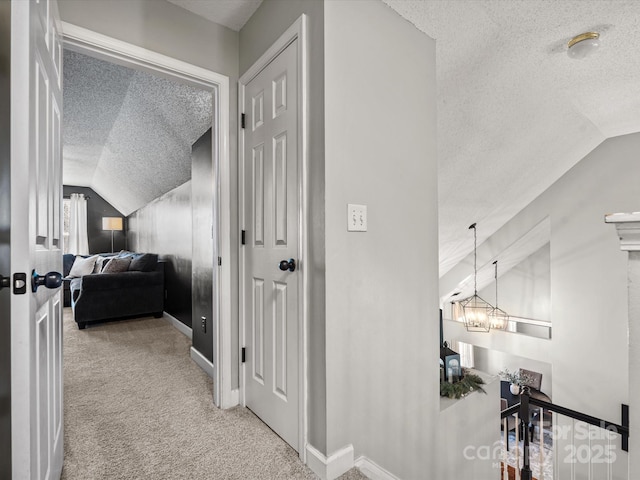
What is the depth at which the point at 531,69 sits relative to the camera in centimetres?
247

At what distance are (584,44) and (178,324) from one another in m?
4.36

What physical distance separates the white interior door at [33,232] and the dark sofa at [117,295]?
10.6 ft

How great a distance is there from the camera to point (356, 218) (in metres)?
1.58

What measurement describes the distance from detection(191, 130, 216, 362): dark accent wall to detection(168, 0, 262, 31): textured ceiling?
37.2 inches

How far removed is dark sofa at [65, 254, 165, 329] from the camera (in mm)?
4051

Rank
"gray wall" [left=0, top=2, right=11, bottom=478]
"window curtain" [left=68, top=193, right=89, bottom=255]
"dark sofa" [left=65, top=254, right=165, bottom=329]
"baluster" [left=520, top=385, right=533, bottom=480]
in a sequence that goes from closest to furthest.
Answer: "gray wall" [left=0, top=2, right=11, bottom=478], "baluster" [left=520, top=385, right=533, bottom=480], "dark sofa" [left=65, top=254, right=165, bottom=329], "window curtain" [left=68, top=193, right=89, bottom=255]

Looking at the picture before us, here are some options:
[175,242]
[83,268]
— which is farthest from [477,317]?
[83,268]

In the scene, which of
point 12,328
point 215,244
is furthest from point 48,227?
point 215,244

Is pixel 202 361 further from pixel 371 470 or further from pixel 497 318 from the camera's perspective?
pixel 497 318

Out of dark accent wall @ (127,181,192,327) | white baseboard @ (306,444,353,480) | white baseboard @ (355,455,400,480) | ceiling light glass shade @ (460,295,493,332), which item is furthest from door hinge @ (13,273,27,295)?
ceiling light glass shade @ (460,295,493,332)

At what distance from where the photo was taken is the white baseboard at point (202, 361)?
8.50 feet

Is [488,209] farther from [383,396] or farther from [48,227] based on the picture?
[48,227]

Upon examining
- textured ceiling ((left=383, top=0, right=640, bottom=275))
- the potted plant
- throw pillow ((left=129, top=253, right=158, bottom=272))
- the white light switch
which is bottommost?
the potted plant

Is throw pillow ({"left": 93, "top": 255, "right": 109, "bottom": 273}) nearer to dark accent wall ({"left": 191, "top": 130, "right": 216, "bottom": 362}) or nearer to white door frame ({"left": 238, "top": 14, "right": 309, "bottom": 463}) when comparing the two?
dark accent wall ({"left": 191, "top": 130, "right": 216, "bottom": 362})
